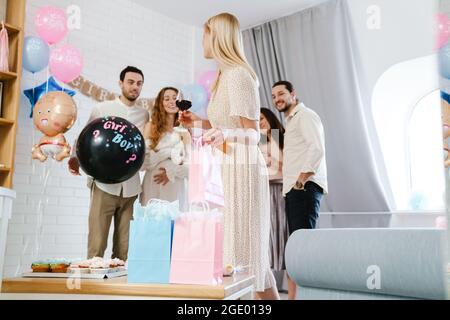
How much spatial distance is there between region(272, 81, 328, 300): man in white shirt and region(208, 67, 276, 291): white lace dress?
0.75 metres

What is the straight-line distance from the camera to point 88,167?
1498 mm

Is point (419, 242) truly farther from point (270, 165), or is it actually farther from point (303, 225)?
point (270, 165)

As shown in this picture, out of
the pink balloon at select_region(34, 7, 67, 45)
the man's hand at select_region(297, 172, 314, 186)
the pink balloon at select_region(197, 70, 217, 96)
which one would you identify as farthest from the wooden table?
the pink balloon at select_region(197, 70, 217, 96)

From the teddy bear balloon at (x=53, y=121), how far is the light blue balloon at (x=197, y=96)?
2.93ft

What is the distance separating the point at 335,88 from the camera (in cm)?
321

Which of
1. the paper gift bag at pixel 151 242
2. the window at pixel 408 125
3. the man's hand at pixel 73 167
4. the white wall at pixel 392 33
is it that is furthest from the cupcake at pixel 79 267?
the white wall at pixel 392 33

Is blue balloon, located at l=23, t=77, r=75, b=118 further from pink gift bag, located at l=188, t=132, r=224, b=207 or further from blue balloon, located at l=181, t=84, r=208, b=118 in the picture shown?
pink gift bag, located at l=188, t=132, r=224, b=207

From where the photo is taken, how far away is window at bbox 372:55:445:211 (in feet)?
10.0

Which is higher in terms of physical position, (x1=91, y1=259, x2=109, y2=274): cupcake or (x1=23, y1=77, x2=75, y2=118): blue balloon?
(x1=23, y1=77, x2=75, y2=118): blue balloon

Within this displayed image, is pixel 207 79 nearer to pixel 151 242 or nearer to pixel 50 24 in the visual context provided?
pixel 50 24

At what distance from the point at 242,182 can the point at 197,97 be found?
1568 mm

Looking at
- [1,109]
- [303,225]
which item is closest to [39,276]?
[303,225]

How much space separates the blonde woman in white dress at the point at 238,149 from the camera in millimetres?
1539

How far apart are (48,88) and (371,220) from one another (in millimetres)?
2235
